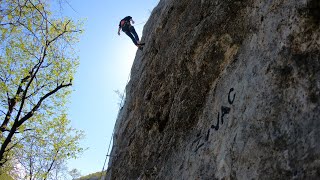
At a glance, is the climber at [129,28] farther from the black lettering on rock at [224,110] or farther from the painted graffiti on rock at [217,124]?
the black lettering on rock at [224,110]

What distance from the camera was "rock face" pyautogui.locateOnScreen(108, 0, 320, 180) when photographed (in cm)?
399

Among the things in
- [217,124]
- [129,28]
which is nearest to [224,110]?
[217,124]

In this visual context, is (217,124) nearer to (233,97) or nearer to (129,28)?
(233,97)

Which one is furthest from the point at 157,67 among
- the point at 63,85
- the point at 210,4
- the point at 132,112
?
the point at 63,85

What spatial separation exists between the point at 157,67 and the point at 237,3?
3.73 m

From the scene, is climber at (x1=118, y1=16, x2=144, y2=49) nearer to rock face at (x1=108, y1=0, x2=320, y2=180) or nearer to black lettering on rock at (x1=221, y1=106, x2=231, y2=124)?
rock face at (x1=108, y1=0, x2=320, y2=180)

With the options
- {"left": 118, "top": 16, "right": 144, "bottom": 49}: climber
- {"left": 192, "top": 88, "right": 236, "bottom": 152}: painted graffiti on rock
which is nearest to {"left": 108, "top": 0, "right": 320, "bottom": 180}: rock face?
{"left": 192, "top": 88, "right": 236, "bottom": 152}: painted graffiti on rock

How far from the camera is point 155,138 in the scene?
26.8 ft

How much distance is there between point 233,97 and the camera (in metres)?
5.45

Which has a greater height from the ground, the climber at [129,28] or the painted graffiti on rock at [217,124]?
the climber at [129,28]

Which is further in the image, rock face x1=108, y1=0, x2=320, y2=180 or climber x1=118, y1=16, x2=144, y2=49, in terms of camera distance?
climber x1=118, y1=16, x2=144, y2=49

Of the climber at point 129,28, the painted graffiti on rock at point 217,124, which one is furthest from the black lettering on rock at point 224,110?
the climber at point 129,28

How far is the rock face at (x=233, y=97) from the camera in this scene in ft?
13.1

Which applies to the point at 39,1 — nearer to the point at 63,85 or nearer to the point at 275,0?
the point at 275,0
